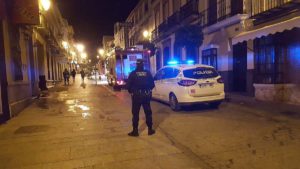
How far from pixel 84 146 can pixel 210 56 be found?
537 inches

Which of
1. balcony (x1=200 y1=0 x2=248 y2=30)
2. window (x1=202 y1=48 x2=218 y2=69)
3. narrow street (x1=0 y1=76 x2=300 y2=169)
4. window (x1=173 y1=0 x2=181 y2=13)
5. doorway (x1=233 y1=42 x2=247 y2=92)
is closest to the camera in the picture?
narrow street (x1=0 y1=76 x2=300 y2=169)

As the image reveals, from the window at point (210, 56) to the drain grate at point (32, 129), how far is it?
39.5ft

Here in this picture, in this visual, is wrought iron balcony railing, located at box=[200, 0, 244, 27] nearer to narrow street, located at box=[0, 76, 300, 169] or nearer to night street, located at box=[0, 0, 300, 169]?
night street, located at box=[0, 0, 300, 169]

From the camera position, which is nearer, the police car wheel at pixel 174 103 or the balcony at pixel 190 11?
the police car wheel at pixel 174 103

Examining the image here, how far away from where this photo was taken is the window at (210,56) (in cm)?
1712

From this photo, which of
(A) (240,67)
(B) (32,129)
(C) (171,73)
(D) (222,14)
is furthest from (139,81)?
(D) (222,14)

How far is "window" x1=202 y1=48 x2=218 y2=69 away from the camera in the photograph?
1712cm

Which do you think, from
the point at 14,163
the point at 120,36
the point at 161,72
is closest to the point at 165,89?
the point at 161,72

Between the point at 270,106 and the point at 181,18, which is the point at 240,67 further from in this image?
the point at 181,18

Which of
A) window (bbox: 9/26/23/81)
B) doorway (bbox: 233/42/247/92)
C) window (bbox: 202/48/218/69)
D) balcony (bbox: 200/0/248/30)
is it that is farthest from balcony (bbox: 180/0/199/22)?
window (bbox: 9/26/23/81)

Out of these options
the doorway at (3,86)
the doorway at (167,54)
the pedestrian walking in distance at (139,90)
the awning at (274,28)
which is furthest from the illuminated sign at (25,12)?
the doorway at (167,54)

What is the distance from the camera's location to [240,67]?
14.9 metres

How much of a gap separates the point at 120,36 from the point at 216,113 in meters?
51.7

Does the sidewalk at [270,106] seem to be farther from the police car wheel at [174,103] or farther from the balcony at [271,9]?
the balcony at [271,9]
